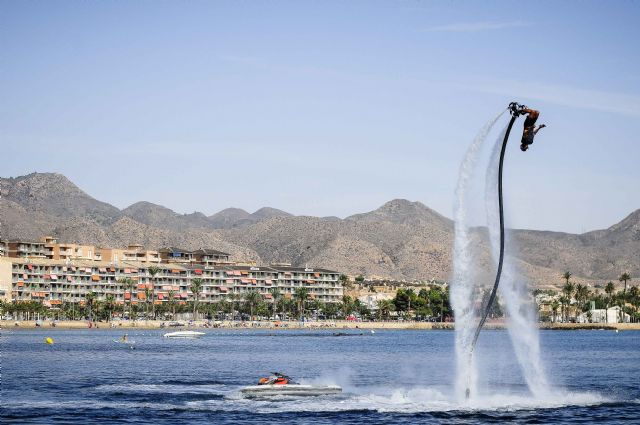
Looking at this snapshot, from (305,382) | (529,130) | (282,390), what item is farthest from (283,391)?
(529,130)

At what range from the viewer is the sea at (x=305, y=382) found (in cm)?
6844

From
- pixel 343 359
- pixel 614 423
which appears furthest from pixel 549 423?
pixel 343 359

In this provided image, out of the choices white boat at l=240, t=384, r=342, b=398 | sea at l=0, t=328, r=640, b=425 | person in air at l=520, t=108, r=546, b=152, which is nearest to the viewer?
person in air at l=520, t=108, r=546, b=152

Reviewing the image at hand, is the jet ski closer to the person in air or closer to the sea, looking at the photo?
the sea

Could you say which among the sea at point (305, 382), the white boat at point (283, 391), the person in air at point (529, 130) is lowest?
the sea at point (305, 382)

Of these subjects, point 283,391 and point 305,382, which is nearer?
point 283,391

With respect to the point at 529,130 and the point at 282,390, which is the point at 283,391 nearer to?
the point at 282,390

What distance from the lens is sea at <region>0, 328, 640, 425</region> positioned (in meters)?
68.4

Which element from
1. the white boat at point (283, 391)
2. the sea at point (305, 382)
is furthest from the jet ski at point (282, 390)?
the sea at point (305, 382)

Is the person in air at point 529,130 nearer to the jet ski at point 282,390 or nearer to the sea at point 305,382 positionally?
the sea at point 305,382

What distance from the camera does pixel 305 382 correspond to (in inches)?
3706

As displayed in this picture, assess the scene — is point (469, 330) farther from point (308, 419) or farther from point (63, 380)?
point (63, 380)

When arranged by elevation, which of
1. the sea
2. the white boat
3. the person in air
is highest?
the person in air

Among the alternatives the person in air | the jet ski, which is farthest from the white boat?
the person in air
